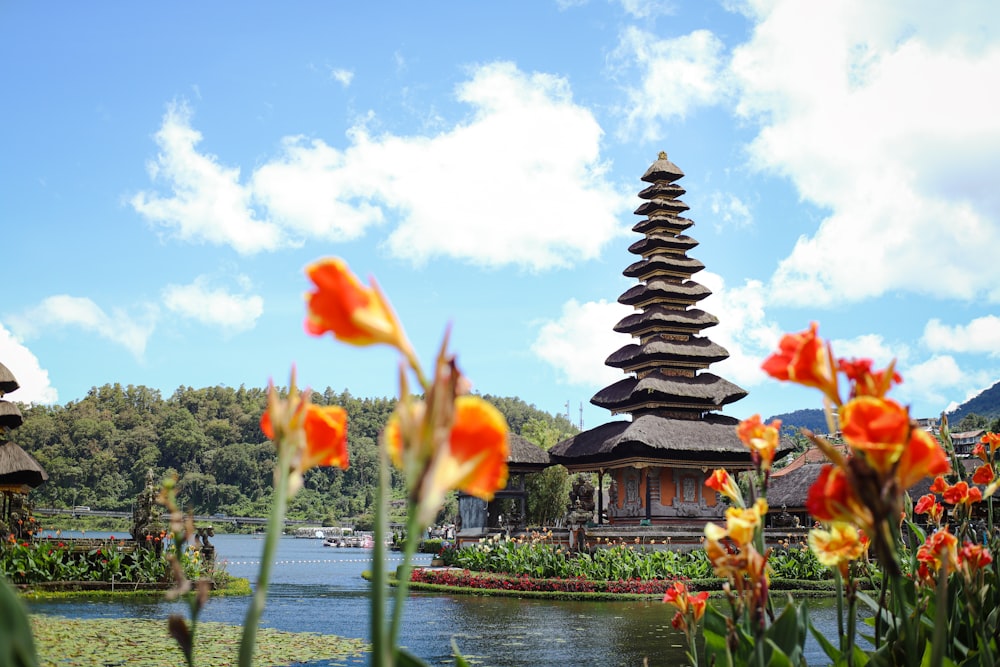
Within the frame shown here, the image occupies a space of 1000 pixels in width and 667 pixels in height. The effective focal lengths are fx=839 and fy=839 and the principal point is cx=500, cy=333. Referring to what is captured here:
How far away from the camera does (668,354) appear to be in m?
26.0

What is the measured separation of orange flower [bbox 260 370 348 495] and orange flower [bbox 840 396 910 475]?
824 millimetres

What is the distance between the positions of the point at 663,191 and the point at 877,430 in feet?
94.3

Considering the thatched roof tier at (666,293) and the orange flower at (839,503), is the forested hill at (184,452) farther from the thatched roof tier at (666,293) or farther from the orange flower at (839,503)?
the orange flower at (839,503)

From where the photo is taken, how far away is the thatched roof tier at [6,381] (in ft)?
65.6

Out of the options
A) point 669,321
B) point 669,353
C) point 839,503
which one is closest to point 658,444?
point 669,353

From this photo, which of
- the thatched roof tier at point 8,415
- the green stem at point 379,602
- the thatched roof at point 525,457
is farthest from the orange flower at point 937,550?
the thatched roof tier at point 8,415

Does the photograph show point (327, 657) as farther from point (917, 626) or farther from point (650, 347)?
point (650, 347)

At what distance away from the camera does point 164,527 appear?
17875 millimetres

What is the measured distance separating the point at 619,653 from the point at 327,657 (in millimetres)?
3226

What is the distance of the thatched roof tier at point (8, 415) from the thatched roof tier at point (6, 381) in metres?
0.49

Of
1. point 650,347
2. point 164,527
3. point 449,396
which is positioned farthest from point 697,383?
point 449,396

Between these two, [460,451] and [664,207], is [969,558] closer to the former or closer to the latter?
[460,451]

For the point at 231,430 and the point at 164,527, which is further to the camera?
the point at 231,430

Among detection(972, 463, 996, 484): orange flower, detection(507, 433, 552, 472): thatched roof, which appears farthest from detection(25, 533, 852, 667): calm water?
detection(507, 433, 552, 472): thatched roof
